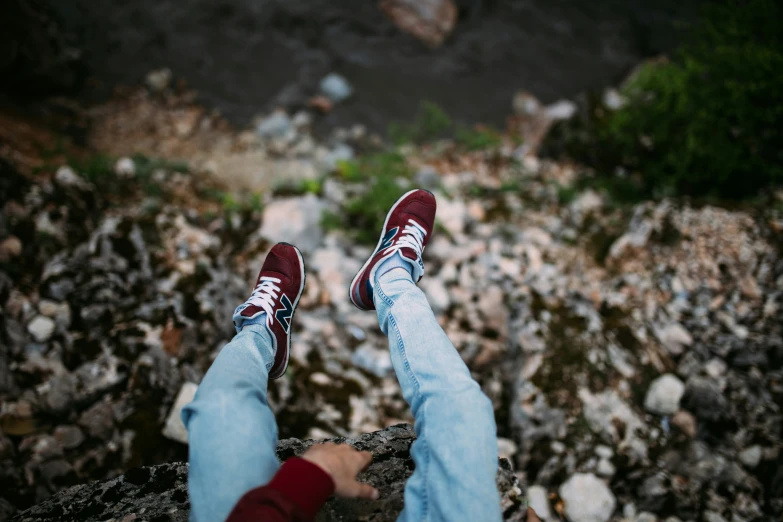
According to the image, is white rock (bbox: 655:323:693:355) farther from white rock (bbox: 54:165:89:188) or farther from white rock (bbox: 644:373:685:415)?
white rock (bbox: 54:165:89:188)

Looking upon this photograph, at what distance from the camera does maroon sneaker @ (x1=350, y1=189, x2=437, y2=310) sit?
92.4 inches

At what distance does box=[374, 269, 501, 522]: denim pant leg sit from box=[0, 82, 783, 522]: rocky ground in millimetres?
1144

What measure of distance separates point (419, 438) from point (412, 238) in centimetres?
121

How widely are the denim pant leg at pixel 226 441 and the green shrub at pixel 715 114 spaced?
3.81m

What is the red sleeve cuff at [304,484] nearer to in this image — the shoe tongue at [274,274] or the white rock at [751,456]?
the shoe tongue at [274,274]

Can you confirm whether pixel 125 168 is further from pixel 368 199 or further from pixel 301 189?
pixel 368 199

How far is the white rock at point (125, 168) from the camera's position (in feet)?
12.1

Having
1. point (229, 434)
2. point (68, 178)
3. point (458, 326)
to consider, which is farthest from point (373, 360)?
point (68, 178)

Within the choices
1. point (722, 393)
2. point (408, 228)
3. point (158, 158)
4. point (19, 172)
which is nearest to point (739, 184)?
point (722, 393)

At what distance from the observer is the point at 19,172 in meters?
3.15

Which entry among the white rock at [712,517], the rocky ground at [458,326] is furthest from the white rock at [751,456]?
the white rock at [712,517]

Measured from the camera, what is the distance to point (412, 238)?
251 cm

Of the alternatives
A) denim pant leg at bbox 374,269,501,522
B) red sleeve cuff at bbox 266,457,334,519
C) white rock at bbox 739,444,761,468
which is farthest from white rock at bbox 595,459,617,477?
red sleeve cuff at bbox 266,457,334,519

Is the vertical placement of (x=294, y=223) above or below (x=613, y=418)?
above
